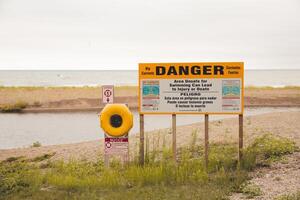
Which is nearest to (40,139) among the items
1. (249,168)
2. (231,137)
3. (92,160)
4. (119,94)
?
(92,160)

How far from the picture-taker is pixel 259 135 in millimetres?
11570

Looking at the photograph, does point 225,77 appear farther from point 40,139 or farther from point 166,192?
point 40,139

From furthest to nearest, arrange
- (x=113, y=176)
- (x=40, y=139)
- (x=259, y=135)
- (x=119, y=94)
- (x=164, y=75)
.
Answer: (x=119, y=94), (x=40, y=139), (x=259, y=135), (x=164, y=75), (x=113, y=176)

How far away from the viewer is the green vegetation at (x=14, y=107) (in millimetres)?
30248

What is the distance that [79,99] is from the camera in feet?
112

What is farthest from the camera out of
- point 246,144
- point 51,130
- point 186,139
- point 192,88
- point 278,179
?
point 51,130

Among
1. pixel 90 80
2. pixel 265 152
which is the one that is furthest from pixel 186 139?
pixel 90 80

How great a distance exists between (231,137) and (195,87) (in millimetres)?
3667

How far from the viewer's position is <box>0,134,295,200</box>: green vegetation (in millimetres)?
6781

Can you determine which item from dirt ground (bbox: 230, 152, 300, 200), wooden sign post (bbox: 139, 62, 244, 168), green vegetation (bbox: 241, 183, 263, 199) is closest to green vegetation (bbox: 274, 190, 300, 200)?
dirt ground (bbox: 230, 152, 300, 200)

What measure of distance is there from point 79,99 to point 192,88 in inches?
1036

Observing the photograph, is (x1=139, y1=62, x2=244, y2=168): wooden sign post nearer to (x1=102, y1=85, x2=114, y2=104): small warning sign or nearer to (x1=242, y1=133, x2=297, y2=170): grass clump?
(x1=242, y1=133, x2=297, y2=170): grass clump

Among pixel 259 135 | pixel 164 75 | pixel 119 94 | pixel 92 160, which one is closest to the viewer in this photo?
pixel 164 75

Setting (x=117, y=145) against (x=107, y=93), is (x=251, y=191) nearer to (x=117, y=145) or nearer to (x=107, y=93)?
(x=117, y=145)
